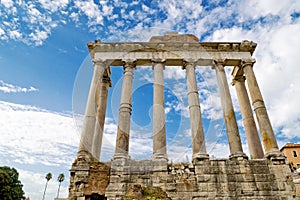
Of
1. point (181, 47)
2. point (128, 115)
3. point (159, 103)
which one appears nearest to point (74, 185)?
point (128, 115)

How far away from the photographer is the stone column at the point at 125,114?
46.7ft

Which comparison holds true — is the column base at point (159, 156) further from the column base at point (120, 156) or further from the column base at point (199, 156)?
the column base at point (199, 156)

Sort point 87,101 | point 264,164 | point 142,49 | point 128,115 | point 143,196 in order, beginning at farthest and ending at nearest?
1. point 142,49
2. point 87,101
3. point 128,115
4. point 264,164
5. point 143,196

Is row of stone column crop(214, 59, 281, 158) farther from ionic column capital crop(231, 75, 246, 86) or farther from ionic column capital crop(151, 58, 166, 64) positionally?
Result: ionic column capital crop(151, 58, 166, 64)

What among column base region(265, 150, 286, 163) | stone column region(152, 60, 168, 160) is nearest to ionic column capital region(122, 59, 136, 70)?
stone column region(152, 60, 168, 160)

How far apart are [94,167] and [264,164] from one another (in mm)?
10022

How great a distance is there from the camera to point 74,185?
12594 millimetres

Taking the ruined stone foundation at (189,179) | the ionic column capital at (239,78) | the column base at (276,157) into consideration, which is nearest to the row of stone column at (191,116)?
the column base at (276,157)

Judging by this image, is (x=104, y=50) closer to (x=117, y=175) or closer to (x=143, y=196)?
(x=117, y=175)

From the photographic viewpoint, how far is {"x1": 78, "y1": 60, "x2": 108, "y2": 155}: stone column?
14.6m

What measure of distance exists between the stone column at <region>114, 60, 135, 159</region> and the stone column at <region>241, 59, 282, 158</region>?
8851 mm

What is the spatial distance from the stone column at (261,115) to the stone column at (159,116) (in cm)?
653

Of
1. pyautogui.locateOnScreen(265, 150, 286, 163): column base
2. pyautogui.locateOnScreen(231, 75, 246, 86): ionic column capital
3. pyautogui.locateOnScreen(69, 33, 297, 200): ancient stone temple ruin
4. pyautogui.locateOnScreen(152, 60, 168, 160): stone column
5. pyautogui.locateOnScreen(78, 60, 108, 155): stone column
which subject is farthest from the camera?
pyautogui.locateOnScreen(231, 75, 246, 86): ionic column capital

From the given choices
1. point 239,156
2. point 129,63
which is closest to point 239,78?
point 239,156
